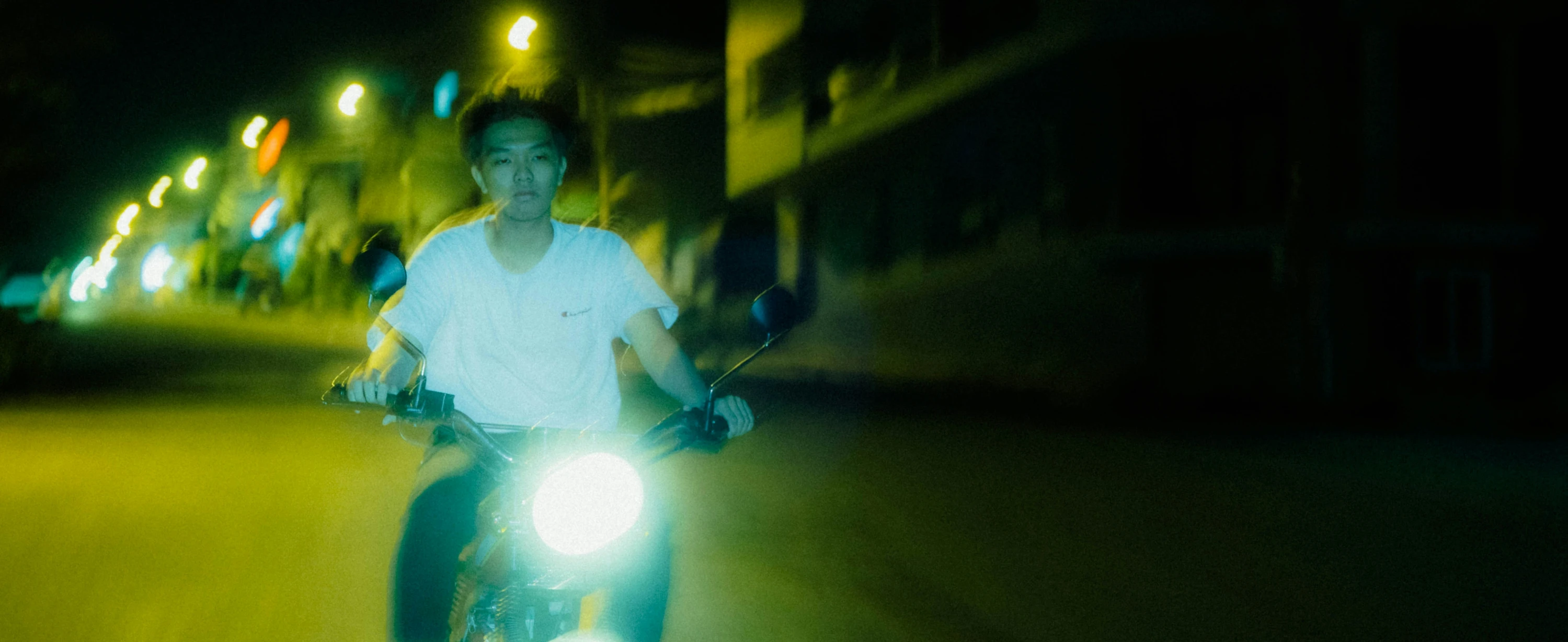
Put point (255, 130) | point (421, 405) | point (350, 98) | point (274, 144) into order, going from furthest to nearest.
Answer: point (255, 130) → point (274, 144) → point (350, 98) → point (421, 405)

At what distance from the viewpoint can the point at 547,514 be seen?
103 inches

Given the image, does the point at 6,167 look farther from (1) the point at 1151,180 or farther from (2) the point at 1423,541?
(2) the point at 1423,541

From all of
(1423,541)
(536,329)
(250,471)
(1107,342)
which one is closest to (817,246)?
(1107,342)

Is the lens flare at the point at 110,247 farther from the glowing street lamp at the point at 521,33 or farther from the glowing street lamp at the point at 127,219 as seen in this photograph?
the glowing street lamp at the point at 521,33

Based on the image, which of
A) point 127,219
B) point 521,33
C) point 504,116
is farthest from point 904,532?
point 127,219

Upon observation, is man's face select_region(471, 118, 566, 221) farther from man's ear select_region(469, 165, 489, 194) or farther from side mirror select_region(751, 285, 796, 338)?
side mirror select_region(751, 285, 796, 338)

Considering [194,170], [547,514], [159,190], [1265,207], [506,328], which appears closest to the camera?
[547,514]

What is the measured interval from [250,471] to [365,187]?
45648 mm

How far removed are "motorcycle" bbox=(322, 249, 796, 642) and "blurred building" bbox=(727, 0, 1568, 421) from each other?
13.3 meters

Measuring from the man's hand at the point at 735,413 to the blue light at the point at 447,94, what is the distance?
21235 mm

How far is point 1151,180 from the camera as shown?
61.5ft

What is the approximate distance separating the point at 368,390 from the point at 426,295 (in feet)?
1.48

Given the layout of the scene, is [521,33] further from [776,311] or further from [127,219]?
[127,219]

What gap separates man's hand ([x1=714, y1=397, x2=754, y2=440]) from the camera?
3.04 meters
